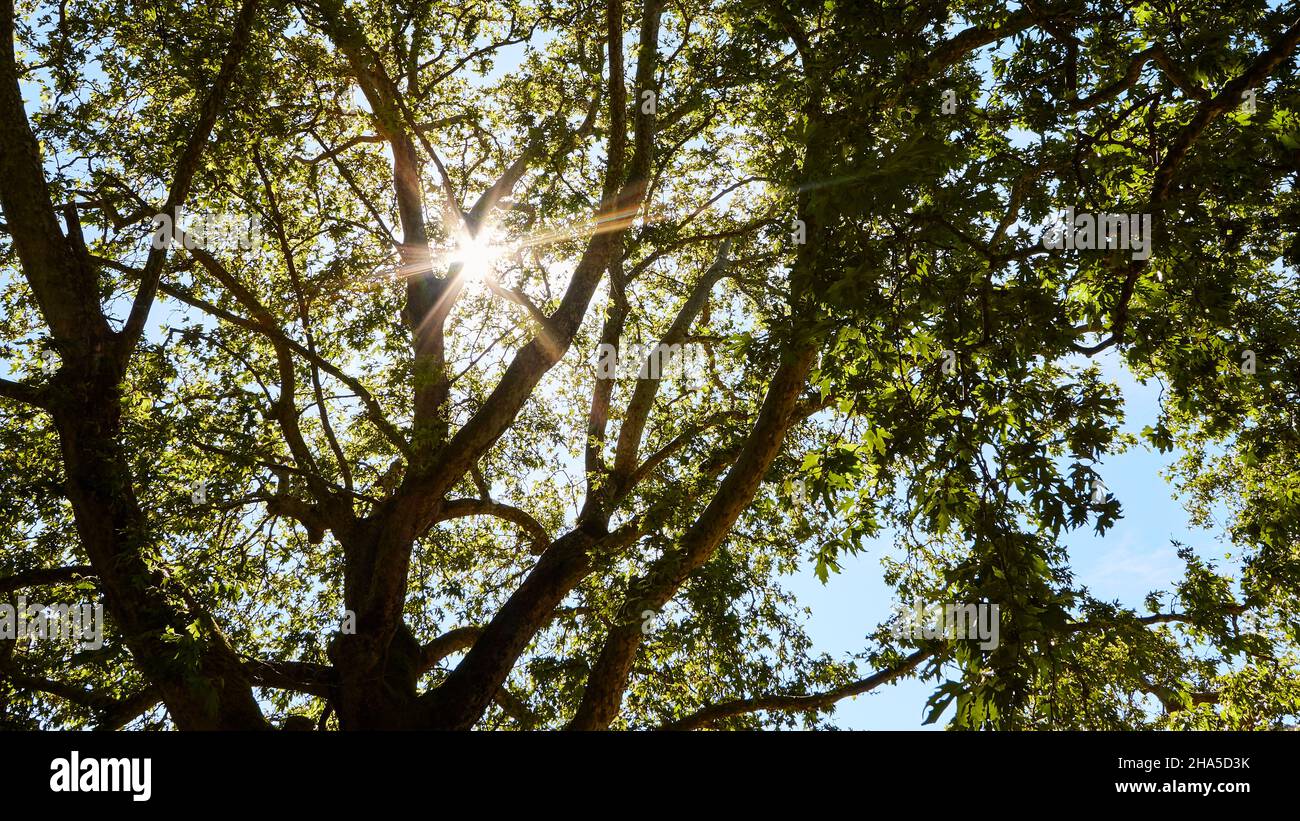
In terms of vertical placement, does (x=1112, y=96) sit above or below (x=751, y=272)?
below

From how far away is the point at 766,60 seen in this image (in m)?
7.36

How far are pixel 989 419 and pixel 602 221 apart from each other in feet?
15.1

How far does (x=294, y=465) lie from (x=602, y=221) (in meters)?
3.84

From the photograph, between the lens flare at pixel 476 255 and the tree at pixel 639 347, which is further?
the lens flare at pixel 476 255

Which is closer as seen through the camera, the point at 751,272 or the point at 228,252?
the point at 228,252

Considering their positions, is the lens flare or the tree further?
the lens flare

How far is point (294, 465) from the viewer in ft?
25.7
